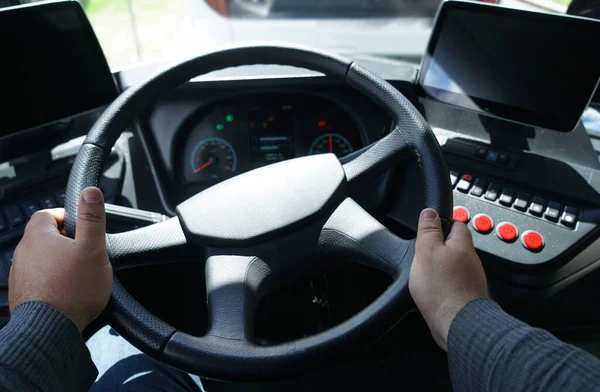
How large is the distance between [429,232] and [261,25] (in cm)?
174

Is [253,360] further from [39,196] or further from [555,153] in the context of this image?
[555,153]

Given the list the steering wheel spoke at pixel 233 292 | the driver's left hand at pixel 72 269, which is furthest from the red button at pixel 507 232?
the driver's left hand at pixel 72 269

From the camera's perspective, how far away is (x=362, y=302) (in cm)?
122

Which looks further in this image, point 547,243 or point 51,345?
point 547,243

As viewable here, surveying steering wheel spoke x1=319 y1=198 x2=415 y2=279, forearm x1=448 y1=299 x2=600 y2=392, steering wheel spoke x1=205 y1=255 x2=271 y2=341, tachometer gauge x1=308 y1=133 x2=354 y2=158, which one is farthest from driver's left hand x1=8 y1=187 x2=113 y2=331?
tachometer gauge x1=308 y1=133 x2=354 y2=158

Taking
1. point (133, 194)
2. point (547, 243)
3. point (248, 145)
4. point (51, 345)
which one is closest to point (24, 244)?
point (51, 345)

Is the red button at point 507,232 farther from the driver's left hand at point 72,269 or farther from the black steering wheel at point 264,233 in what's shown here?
the driver's left hand at point 72,269

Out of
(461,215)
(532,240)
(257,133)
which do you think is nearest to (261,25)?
(257,133)

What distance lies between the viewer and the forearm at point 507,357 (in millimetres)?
541

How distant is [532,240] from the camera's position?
3.25 feet

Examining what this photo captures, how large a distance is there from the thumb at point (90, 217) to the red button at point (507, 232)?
757 mm

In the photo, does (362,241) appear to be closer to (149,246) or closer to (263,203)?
(263,203)

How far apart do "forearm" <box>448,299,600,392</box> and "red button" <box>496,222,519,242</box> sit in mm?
386

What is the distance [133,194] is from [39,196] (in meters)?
0.19
